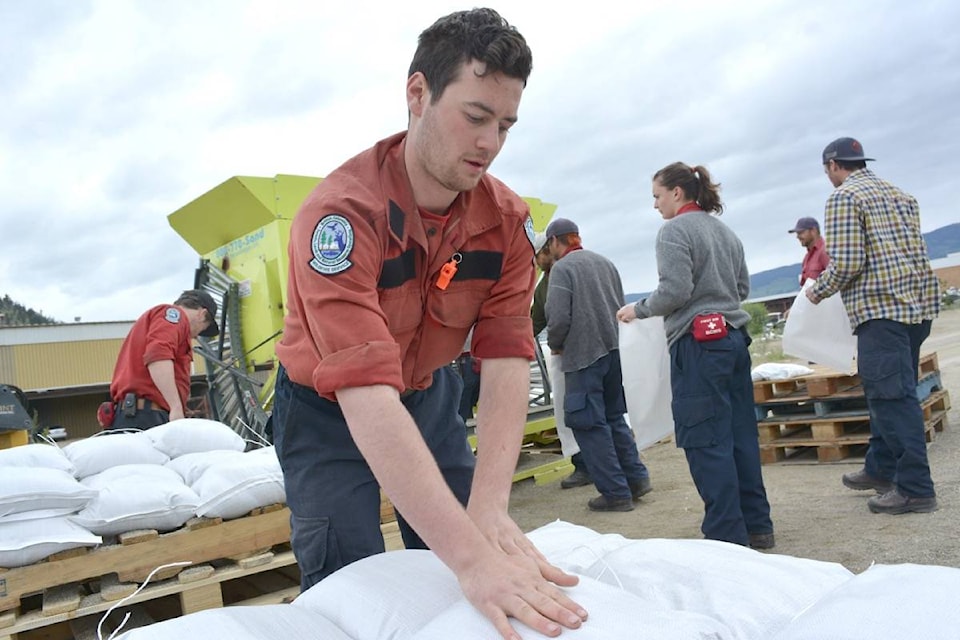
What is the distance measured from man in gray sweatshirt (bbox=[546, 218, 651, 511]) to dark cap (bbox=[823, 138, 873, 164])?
1552 millimetres

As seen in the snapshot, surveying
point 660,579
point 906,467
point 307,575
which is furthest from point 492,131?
point 906,467

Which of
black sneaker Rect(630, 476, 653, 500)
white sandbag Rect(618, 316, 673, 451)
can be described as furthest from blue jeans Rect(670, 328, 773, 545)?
black sneaker Rect(630, 476, 653, 500)

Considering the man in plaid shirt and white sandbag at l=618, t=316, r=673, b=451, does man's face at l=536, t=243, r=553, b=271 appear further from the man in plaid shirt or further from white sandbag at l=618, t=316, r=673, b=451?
the man in plaid shirt

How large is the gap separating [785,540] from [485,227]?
2.81 meters

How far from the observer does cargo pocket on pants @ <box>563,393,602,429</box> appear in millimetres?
5000

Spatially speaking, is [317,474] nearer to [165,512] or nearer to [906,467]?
[165,512]

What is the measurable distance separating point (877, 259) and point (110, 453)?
3914 mm

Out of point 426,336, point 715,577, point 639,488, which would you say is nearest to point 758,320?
point 639,488

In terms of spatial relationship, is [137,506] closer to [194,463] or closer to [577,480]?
[194,463]

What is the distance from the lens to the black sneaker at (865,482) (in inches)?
173

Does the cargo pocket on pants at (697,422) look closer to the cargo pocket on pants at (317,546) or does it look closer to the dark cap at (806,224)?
the cargo pocket on pants at (317,546)

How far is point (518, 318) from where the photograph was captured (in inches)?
76.9

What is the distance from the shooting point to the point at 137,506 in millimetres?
2873

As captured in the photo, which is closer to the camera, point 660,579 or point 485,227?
point 660,579
